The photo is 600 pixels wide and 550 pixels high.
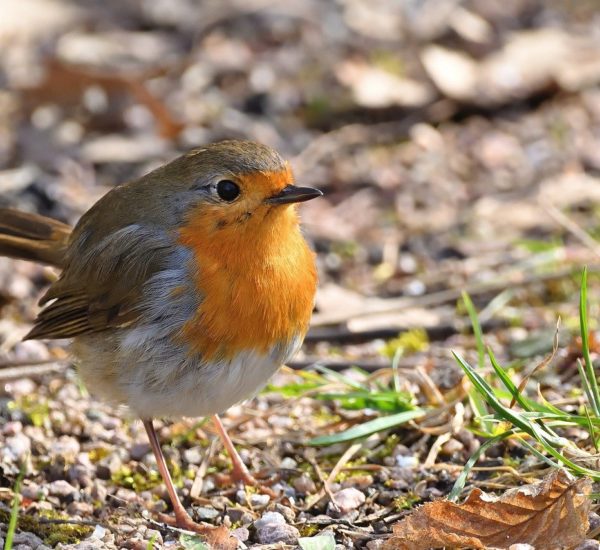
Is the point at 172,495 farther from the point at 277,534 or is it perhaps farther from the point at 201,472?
the point at 277,534

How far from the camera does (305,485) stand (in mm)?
3674

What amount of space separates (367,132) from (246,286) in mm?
3448

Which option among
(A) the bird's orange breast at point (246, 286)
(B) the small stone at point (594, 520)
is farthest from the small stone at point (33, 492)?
(B) the small stone at point (594, 520)

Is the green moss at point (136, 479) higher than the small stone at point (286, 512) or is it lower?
higher

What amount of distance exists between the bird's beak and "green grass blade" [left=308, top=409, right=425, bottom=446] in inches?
31.4

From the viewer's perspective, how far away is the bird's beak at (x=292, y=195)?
3.48 m

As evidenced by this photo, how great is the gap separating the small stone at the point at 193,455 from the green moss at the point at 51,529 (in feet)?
2.19

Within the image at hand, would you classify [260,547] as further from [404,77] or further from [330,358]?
[404,77]

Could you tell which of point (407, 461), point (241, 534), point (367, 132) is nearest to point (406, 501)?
point (407, 461)

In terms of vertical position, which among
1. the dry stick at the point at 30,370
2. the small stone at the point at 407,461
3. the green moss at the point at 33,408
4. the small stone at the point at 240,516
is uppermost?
the dry stick at the point at 30,370

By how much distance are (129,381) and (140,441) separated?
0.56 metres

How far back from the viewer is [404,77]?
7086 millimetres

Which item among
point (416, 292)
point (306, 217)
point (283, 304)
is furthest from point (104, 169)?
point (283, 304)

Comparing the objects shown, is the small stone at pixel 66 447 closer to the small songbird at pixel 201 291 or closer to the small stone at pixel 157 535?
the small songbird at pixel 201 291
